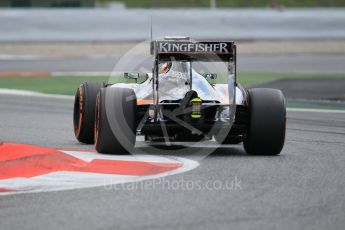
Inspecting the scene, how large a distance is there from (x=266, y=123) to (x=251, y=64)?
2193 cm

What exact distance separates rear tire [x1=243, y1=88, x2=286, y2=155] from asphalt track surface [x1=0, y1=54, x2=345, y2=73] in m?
18.8

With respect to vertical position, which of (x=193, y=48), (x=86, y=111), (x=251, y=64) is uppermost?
(x=193, y=48)

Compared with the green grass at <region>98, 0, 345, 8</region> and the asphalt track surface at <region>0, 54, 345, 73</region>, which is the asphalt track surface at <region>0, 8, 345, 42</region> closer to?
the asphalt track surface at <region>0, 54, 345, 73</region>

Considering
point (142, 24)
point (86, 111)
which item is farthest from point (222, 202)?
point (142, 24)

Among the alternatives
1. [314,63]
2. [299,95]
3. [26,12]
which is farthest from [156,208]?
[26,12]

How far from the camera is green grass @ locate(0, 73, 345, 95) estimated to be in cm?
2323

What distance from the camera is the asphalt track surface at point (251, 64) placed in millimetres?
30828

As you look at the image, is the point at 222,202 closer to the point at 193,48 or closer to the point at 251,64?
the point at 193,48

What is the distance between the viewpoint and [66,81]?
25922 mm

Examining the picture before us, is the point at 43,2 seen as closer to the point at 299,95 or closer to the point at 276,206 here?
the point at 299,95

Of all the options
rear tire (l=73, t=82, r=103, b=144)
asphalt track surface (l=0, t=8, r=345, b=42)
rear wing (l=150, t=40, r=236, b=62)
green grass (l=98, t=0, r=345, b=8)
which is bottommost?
green grass (l=98, t=0, r=345, b=8)

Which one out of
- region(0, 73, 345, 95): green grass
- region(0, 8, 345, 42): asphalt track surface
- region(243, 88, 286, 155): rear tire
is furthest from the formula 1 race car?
region(0, 8, 345, 42): asphalt track surface

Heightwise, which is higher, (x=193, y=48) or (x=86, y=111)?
(x=193, y=48)

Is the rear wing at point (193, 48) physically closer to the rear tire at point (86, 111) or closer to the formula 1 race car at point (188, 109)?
the formula 1 race car at point (188, 109)
